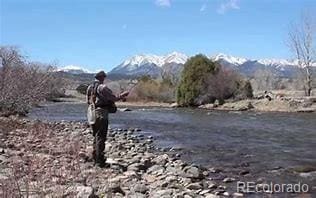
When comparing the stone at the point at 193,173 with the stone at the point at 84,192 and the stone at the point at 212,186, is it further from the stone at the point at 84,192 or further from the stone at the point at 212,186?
the stone at the point at 84,192

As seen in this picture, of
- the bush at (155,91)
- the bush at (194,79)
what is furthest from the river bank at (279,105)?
the bush at (155,91)

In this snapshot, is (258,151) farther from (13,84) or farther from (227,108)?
(227,108)

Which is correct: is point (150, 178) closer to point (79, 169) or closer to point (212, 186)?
point (212, 186)

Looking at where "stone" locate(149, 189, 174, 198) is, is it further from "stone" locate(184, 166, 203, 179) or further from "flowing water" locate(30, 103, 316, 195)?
"flowing water" locate(30, 103, 316, 195)

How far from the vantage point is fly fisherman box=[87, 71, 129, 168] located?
10.5 metres

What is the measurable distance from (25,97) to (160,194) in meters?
19.4

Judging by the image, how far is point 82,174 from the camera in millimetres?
8766

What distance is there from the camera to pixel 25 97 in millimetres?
26672

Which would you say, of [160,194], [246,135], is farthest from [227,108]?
[160,194]

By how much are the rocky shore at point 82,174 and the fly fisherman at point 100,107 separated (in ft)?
1.08

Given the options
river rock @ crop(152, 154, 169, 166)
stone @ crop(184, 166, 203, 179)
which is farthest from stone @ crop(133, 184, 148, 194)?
river rock @ crop(152, 154, 169, 166)

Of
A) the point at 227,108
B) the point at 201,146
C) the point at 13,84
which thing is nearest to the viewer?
the point at 201,146

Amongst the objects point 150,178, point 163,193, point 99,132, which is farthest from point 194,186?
point 99,132

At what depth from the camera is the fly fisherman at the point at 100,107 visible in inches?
415
